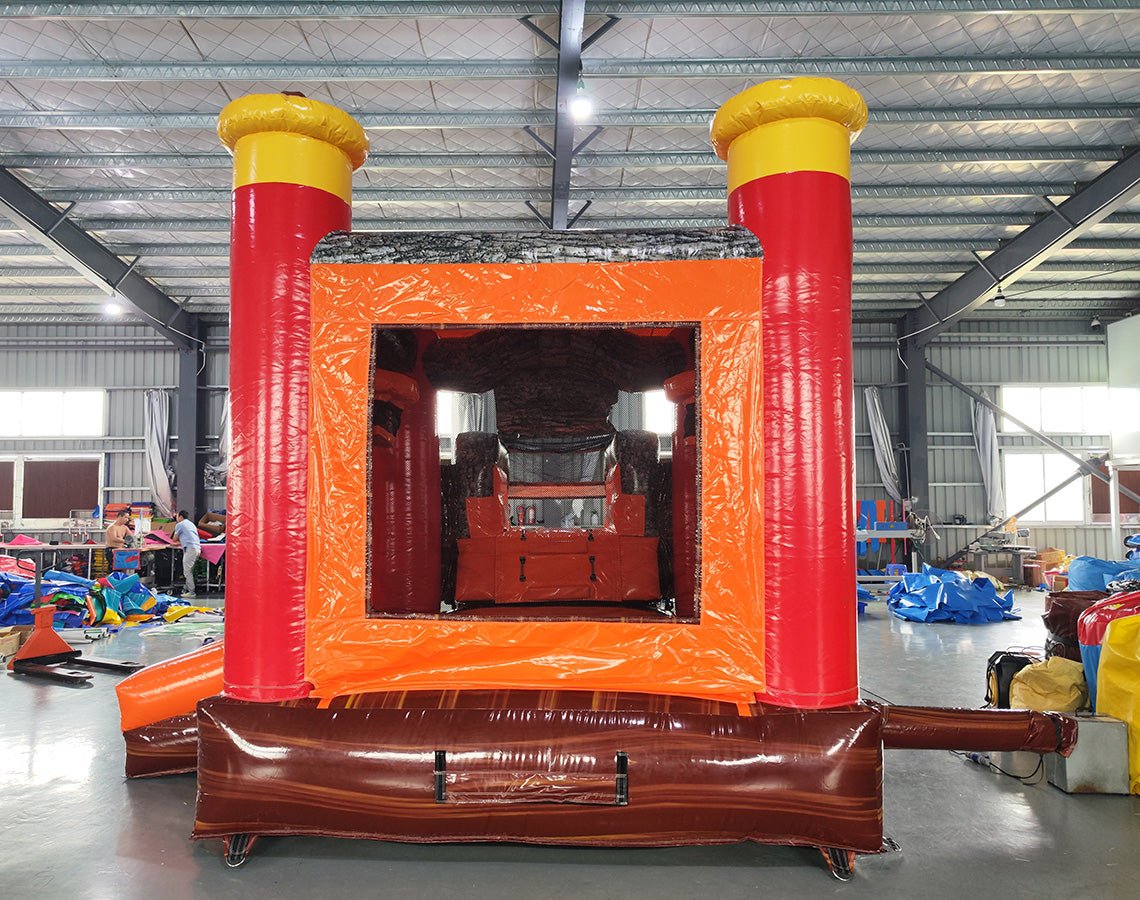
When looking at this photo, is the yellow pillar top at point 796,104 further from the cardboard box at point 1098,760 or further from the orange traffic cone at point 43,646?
the orange traffic cone at point 43,646

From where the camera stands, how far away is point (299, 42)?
17.9 ft

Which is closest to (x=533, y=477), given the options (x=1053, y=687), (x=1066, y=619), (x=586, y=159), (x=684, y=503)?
(x=684, y=503)

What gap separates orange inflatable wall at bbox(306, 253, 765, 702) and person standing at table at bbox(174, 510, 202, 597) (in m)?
8.94

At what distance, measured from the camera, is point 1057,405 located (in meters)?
13.5

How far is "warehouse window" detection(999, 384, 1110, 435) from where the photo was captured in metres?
13.4

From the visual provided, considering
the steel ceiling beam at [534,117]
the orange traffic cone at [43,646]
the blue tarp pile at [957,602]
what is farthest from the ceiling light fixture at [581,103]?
the blue tarp pile at [957,602]

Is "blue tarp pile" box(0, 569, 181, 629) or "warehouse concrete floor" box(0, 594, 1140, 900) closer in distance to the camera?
"warehouse concrete floor" box(0, 594, 1140, 900)

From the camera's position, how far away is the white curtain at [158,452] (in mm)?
12742

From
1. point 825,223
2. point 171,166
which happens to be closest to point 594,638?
point 825,223

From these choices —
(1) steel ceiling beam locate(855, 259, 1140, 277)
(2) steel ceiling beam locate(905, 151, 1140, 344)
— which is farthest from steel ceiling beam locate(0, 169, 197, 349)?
(2) steel ceiling beam locate(905, 151, 1140, 344)

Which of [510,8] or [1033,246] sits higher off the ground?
[510,8]

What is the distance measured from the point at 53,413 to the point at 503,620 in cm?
→ 1375

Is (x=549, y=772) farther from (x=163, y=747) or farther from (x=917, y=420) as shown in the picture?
(x=917, y=420)

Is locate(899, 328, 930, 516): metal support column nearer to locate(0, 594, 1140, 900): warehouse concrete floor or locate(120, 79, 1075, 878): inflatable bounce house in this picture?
locate(0, 594, 1140, 900): warehouse concrete floor
